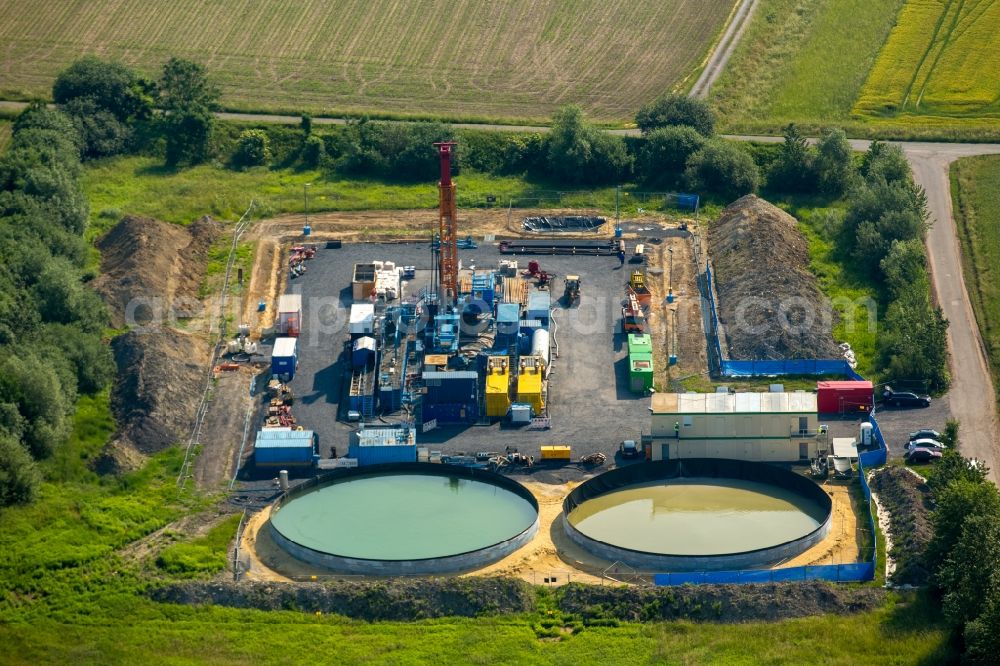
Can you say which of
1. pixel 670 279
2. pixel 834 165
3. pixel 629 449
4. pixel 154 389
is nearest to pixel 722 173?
pixel 834 165

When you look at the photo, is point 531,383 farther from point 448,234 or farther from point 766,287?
point 766,287

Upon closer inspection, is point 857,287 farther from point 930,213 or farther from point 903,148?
point 903,148

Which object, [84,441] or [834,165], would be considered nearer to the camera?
[84,441]

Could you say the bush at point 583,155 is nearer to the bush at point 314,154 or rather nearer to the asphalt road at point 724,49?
the asphalt road at point 724,49

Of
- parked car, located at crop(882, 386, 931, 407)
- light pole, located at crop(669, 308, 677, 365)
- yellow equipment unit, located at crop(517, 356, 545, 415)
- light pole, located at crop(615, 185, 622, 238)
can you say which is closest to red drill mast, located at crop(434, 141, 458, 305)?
yellow equipment unit, located at crop(517, 356, 545, 415)

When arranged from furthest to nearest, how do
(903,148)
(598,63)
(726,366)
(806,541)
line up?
(598,63)
(903,148)
(726,366)
(806,541)

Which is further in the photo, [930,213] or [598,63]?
[598,63]

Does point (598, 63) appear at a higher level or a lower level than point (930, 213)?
higher

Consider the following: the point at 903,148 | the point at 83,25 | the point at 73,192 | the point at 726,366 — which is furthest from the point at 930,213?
the point at 83,25
